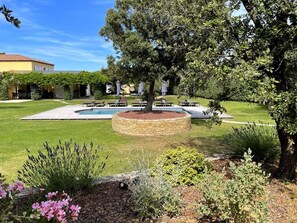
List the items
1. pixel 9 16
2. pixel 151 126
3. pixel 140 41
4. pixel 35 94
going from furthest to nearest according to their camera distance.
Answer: pixel 35 94 → pixel 140 41 → pixel 151 126 → pixel 9 16

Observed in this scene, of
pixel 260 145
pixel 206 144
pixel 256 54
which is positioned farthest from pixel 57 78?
pixel 256 54

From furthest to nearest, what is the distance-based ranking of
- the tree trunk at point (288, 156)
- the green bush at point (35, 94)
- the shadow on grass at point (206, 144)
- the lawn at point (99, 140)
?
the green bush at point (35, 94), the shadow on grass at point (206, 144), the lawn at point (99, 140), the tree trunk at point (288, 156)

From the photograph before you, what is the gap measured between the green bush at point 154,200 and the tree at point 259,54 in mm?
2099

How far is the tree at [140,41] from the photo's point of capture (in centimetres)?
1374

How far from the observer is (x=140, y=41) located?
1366 centimetres

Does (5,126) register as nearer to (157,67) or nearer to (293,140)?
(157,67)

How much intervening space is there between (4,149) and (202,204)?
30.5ft

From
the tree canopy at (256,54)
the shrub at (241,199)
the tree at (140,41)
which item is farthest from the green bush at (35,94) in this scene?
the shrub at (241,199)

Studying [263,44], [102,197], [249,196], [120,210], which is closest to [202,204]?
[249,196]

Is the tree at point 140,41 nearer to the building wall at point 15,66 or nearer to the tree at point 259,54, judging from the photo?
the tree at point 259,54

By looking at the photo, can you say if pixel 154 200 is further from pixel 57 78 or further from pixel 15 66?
pixel 15 66

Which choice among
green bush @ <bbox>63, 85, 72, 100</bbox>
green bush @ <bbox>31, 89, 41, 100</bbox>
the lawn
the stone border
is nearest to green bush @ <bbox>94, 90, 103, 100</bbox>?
green bush @ <bbox>63, 85, 72, 100</bbox>

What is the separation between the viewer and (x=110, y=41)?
15.8 metres

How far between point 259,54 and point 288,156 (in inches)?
90.7
